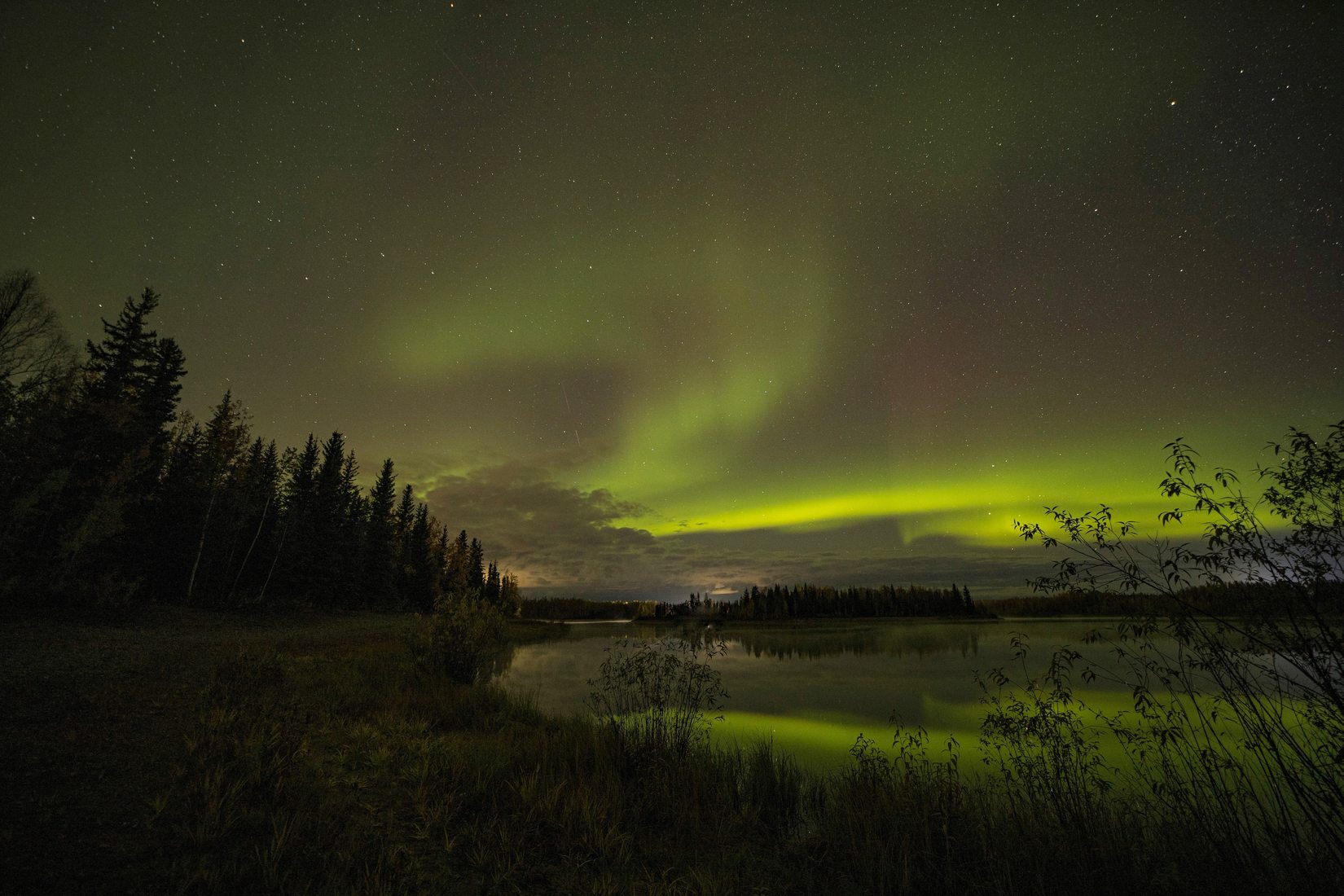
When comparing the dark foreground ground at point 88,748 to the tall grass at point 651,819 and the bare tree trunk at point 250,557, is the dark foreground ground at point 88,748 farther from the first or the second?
the bare tree trunk at point 250,557

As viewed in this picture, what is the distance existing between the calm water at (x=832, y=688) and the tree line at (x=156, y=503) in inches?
222

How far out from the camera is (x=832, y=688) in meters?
25.8

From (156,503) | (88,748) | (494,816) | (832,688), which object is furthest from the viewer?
(156,503)

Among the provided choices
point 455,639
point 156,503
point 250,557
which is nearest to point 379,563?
point 250,557

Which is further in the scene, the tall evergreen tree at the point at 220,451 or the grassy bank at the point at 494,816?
the tall evergreen tree at the point at 220,451

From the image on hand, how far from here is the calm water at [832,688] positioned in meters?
16.6

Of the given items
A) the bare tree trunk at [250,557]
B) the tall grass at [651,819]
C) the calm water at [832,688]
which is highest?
the bare tree trunk at [250,557]

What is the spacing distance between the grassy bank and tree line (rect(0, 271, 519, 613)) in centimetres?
1070

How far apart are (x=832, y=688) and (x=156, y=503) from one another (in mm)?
45920

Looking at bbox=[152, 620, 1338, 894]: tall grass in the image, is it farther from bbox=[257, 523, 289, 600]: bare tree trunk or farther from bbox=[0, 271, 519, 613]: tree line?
bbox=[257, 523, 289, 600]: bare tree trunk

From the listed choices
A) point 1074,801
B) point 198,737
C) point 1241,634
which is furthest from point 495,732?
point 1241,634

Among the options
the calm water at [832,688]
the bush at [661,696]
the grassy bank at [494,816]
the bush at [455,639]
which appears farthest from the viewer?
the bush at [455,639]

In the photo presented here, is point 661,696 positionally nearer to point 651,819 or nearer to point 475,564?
point 651,819

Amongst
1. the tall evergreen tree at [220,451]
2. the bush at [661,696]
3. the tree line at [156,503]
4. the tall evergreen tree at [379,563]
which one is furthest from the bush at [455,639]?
the tall evergreen tree at [379,563]
